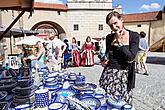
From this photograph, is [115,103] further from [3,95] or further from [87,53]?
[87,53]

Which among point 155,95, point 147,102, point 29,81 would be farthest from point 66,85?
point 155,95

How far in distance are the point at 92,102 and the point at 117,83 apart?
543 mm

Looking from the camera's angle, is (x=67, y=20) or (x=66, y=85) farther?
(x=67, y=20)

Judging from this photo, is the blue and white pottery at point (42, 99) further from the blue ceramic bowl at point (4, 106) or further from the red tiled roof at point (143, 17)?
the red tiled roof at point (143, 17)

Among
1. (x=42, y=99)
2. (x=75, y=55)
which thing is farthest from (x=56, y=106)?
(x=75, y=55)

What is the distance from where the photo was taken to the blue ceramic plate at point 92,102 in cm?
182

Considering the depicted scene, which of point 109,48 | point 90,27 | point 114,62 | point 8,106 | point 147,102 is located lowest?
point 147,102

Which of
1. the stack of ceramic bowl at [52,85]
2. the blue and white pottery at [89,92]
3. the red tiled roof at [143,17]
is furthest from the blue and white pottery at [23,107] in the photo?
the red tiled roof at [143,17]

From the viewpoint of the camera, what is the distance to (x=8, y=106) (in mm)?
1886

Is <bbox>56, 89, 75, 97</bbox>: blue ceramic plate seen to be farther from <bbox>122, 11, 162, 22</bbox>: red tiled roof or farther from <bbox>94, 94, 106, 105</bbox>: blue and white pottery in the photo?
<bbox>122, 11, 162, 22</bbox>: red tiled roof

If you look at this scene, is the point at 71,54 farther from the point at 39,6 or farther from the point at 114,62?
the point at 39,6

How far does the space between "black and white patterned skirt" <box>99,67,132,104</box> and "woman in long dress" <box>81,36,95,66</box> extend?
820 centimetres

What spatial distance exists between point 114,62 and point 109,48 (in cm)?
17

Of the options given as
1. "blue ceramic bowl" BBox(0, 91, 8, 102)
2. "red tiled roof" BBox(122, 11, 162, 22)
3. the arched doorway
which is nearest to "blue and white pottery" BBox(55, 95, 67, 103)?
"blue ceramic bowl" BBox(0, 91, 8, 102)
